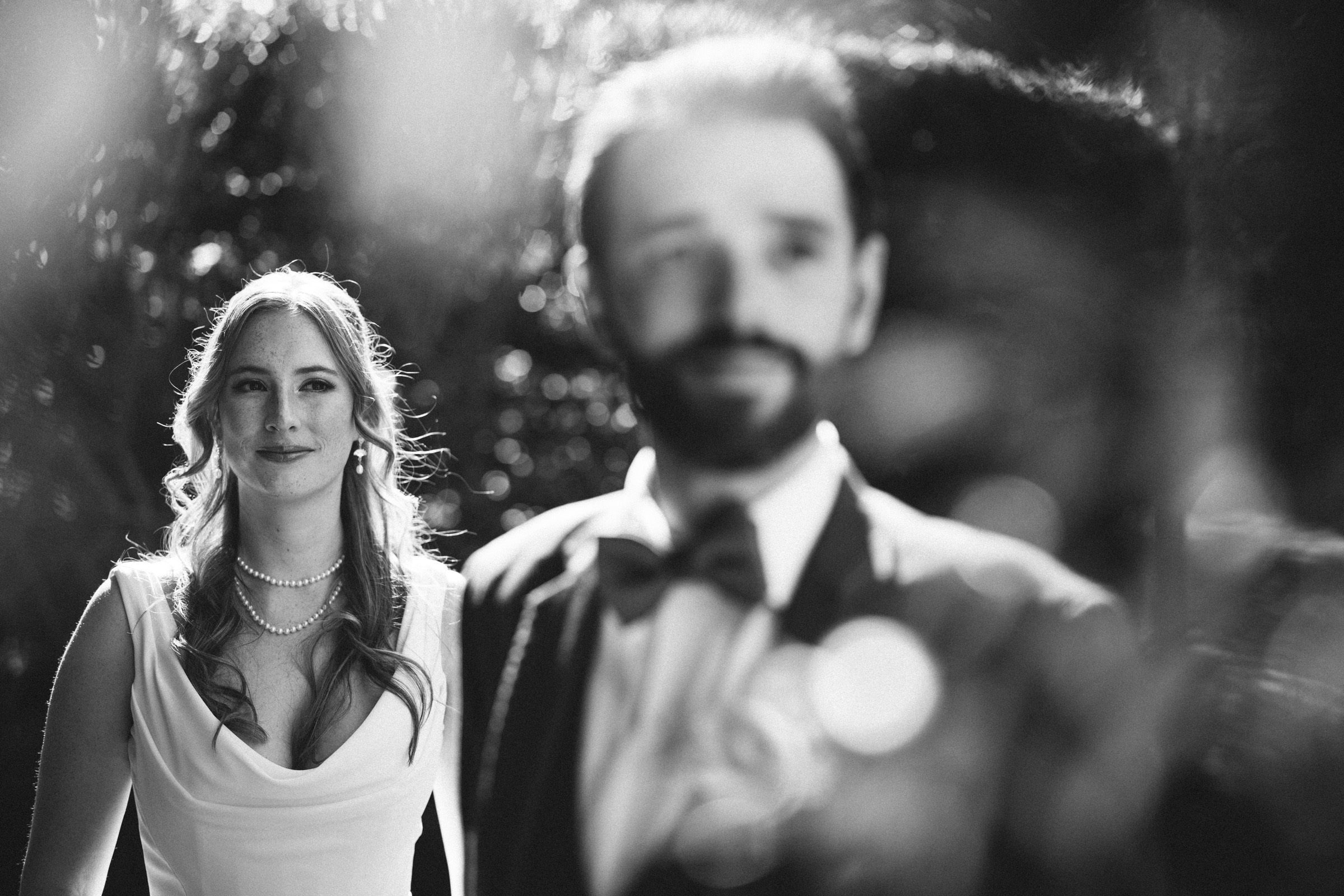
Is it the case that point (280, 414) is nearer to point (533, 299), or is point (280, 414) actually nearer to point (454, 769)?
point (454, 769)

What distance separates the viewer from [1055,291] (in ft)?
2.97

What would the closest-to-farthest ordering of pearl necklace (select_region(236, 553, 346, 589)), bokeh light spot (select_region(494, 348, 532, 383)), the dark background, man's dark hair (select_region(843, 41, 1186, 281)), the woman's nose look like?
1. man's dark hair (select_region(843, 41, 1186, 281))
2. the woman's nose
3. pearl necklace (select_region(236, 553, 346, 589))
4. the dark background
5. bokeh light spot (select_region(494, 348, 532, 383))

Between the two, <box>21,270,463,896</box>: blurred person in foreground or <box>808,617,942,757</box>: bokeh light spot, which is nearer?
<box>808,617,942,757</box>: bokeh light spot

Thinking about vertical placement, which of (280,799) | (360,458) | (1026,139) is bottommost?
(280,799)

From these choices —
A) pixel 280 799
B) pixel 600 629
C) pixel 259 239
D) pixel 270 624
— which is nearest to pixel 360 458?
pixel 270 624

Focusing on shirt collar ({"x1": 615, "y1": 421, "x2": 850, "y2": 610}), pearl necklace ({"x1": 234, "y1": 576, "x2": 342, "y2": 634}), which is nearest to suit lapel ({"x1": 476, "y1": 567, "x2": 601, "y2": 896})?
shirt collar ({"x1": 615, "y1": 421, "x2": 850, "y2": 610})

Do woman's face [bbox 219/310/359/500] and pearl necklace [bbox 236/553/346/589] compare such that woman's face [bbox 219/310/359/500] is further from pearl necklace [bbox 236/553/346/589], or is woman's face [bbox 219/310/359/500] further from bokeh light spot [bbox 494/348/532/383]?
bokeh light spot [bbox 494/348/532/383]

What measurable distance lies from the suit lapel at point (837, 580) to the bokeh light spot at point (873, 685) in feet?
0.04

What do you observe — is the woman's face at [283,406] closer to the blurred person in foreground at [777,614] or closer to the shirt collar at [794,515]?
the blurred person in foreground at [777,614]

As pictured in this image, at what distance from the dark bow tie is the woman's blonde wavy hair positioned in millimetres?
424

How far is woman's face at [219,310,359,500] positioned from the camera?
105cm

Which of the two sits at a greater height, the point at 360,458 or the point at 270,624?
the point at 360,458

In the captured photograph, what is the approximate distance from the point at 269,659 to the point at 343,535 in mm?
151

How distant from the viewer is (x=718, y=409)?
2.40 feet
